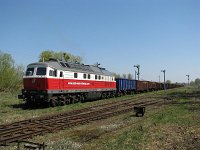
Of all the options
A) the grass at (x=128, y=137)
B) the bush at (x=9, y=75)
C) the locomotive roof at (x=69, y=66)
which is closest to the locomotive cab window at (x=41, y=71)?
the locomotive roof at (x=69, y=66)

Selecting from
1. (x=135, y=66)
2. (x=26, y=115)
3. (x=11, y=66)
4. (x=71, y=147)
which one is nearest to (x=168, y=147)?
(x=71, y=147)

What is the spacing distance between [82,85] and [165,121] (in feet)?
51.1

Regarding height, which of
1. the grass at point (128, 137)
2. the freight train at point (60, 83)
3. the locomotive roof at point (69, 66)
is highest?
the locomotive roof at point (69, 66)

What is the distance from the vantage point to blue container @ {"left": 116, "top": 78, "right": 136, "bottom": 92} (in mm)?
48266

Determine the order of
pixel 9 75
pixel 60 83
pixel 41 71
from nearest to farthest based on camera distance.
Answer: pixel 41 71 < pixel 60 83 < pixel 9 75

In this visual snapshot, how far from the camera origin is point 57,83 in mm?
26812

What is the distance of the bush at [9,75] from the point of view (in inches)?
2559

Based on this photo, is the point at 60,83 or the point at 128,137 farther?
the point at 60,83

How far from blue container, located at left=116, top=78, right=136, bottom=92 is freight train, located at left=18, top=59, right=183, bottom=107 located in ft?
30.4

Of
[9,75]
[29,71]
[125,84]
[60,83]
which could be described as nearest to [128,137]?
[60,83]

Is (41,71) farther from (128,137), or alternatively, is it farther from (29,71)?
(128,137)

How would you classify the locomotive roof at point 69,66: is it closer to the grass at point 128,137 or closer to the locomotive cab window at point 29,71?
the locomotive cab window at point 29,71

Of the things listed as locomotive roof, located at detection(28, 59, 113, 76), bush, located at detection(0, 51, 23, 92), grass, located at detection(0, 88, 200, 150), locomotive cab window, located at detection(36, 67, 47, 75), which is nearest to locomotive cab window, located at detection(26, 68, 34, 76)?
locomotive cab window, located at detection(36, 67, 47, 75)

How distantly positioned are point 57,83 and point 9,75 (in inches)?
1642
